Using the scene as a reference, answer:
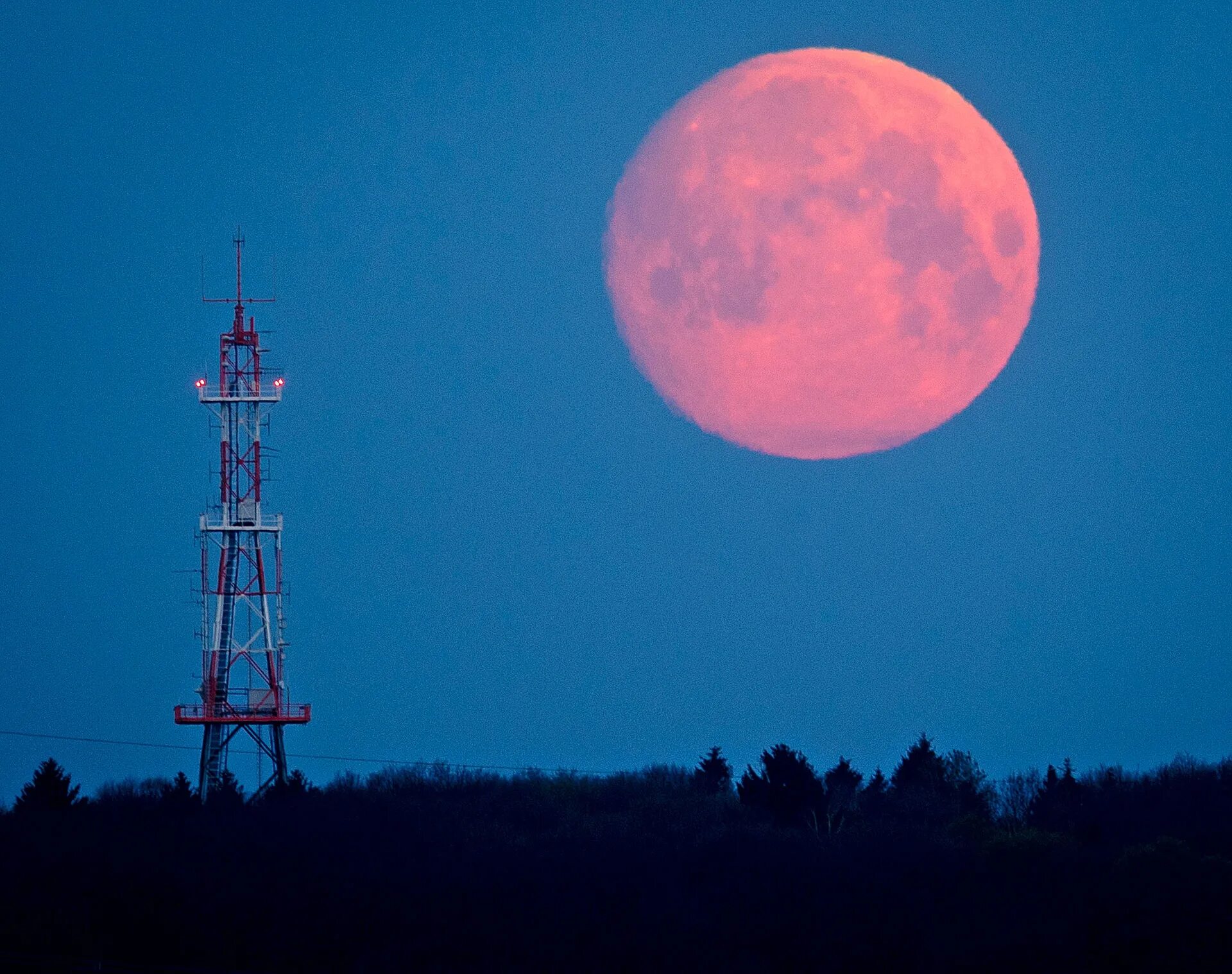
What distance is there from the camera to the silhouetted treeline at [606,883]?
44875mm

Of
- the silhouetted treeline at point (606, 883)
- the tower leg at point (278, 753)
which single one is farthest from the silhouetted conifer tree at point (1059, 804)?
the tower leg at point (278, 753)

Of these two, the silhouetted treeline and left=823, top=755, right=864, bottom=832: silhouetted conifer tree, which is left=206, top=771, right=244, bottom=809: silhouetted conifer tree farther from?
left=823, top=755, right=864, bottom=832: silhouetted conifer tree

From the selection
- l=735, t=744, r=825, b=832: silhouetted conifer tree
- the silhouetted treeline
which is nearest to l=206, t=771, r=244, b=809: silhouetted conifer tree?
the silhouetted treeline

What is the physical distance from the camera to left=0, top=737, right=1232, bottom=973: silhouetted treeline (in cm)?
4488

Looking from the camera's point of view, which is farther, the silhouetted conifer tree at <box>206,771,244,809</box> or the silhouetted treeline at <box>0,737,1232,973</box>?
the silhouetted conifer tree at <box>206,771,244,809</box>

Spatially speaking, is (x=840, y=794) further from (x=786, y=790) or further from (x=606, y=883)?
(x=606, y=883)

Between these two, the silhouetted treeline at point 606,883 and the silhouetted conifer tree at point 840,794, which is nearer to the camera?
the silhouetted treeline at point 606,883

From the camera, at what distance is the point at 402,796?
223 ft

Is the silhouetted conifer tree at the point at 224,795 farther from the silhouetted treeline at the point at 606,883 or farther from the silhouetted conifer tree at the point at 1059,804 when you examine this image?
the silhouetted conifer tree at the point at 1059,804

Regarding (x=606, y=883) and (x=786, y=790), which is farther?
(x=786, y=790)

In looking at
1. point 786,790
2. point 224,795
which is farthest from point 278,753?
point 786,790

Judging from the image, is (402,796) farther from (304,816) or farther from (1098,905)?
(1098,905)

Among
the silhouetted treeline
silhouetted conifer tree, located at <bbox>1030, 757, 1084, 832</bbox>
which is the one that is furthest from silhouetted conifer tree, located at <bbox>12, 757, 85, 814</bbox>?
silhouetted conifer tree, located at <bbox>1030, 757, 1084, 832</bbox>

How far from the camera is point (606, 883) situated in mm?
51812
